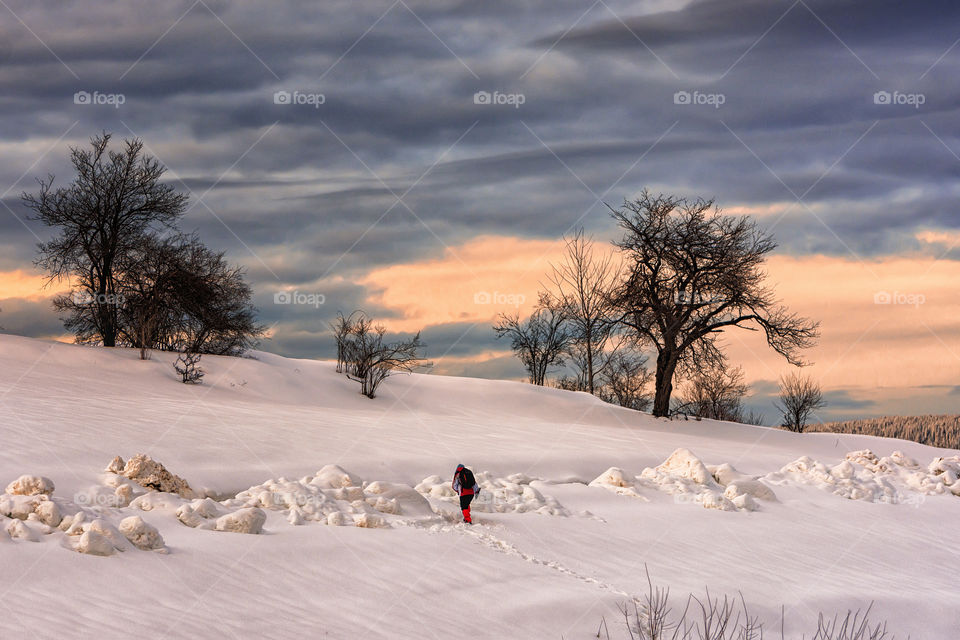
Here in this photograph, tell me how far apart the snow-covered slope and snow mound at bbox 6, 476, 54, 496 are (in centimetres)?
57

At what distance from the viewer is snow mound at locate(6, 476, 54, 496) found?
29.2 ft

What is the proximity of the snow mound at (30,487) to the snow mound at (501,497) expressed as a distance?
5157mm

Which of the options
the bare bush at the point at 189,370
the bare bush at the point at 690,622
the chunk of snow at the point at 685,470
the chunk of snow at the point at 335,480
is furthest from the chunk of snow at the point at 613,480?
the bare bush at the point at 189,370

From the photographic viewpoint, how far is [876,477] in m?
17.5

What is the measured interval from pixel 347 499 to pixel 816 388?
125ft

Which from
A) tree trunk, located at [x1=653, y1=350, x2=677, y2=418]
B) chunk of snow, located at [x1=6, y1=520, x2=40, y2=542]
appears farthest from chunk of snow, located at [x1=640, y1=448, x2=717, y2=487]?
tree trunk, located at [x1=653, y1=350, x2=677, y2=418]

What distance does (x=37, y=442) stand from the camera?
12.3 metres

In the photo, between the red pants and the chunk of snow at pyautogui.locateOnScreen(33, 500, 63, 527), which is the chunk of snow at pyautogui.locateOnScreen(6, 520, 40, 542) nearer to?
the chunk of snow at pyautogui.locateOnScreen(33, 500, 63, 527)

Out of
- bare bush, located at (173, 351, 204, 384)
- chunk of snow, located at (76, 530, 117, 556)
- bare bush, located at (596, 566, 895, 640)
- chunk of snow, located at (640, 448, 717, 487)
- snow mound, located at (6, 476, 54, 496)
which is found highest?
bare bush, located at (173, 351, 204, 384)

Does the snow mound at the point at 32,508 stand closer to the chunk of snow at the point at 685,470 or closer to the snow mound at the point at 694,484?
the snow mound at the point at 694,484

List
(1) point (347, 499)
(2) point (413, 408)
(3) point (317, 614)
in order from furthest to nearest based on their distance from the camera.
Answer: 1. (2) point (413, 408)
2. (1) point (347, 499)
3. (3) point (317, 614)

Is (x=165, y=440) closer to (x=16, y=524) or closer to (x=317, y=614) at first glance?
(x=16, y=524)

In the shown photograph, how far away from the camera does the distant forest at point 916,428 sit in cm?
3688

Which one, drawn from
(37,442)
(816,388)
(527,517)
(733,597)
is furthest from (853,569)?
(816,388)
